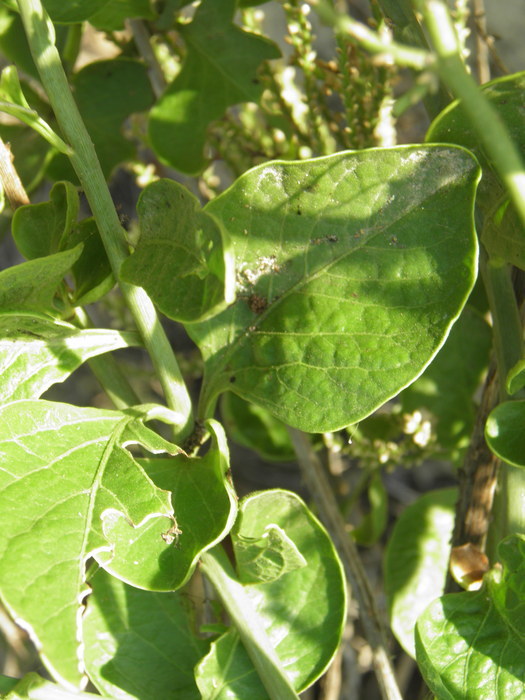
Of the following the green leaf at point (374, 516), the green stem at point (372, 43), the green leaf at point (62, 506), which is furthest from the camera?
the green leaf at point (374, 516)

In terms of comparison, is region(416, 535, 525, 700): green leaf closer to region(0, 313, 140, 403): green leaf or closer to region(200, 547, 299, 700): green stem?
region(200, 547, 299, 700): green stem

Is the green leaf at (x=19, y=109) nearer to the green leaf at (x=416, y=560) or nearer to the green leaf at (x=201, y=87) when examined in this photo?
the green leaf at (x=201, y=87)

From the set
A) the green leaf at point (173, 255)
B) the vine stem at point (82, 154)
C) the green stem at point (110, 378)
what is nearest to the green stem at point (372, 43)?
the green leaf at point (173, 255)

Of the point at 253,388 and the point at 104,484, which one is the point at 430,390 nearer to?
the point at 253,388

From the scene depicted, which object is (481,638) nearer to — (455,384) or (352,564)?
(352,564)

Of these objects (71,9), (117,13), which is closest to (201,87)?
(117,13)

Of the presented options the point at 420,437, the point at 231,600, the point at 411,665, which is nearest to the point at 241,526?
the point at 231,600
